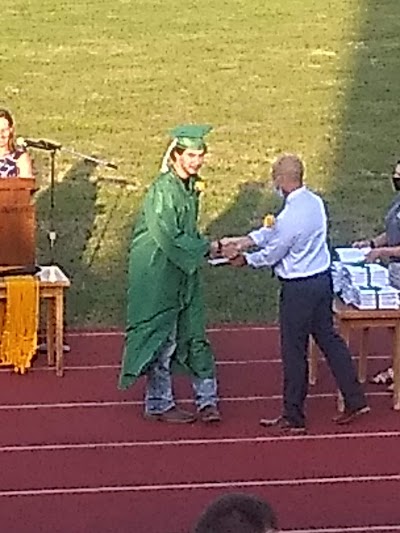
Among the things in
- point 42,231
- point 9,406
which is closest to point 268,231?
point 9,406

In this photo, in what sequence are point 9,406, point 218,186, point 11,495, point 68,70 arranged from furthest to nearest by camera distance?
point 68,70 → point 218,186 → point 9,406 → point 11,495

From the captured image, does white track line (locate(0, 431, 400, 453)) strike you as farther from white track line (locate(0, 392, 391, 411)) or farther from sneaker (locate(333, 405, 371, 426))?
white track line (locate(0, 392, 391, 411))

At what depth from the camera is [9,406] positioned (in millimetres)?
10586

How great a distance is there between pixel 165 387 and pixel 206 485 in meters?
1.25

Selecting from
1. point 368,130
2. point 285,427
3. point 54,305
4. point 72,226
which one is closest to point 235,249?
point 285,427

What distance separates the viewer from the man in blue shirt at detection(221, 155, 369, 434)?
31.8 feet

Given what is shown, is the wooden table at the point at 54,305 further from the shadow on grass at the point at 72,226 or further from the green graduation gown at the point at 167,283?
the shadow on grass at the point at 72,226

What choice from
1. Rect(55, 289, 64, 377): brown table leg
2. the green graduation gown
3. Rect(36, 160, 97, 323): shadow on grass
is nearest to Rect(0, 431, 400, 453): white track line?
the green graduation gown

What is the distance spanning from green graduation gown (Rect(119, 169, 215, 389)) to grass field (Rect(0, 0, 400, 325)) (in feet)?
8.49

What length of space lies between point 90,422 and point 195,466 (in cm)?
103

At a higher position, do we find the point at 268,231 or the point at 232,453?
the point at 268,231

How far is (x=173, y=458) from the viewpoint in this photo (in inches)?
381

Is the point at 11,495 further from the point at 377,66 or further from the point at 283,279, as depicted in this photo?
the point at 377,66

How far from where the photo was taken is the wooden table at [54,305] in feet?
36.8
